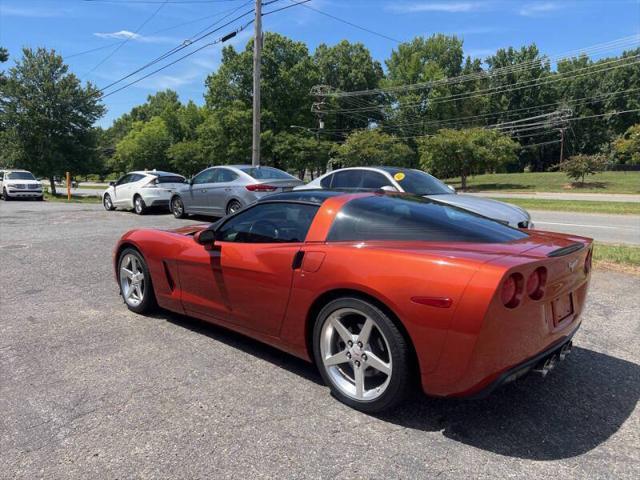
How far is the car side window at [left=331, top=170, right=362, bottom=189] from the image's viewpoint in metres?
9.11

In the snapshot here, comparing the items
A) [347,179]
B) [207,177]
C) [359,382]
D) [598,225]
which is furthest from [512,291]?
[598,225]

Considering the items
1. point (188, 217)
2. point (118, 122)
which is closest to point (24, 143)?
point (188, 217)

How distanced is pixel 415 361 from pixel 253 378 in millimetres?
1269

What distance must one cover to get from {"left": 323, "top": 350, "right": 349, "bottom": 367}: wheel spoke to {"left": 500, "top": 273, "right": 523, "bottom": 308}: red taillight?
105 centimetres

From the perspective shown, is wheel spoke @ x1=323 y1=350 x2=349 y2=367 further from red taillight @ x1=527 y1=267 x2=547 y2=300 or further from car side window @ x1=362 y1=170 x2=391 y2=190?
car side window @ x1=362 y1=170 x2=391 y2=190

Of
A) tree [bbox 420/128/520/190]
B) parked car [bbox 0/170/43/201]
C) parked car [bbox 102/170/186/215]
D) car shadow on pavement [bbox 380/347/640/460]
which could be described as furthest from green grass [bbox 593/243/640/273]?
tree [bbox 420/128/520/190]

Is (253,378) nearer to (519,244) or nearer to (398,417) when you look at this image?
(398,417)

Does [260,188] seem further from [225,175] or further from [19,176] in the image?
[19,176]

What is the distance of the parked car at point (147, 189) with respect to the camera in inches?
565

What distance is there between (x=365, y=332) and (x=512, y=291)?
2.89 ft

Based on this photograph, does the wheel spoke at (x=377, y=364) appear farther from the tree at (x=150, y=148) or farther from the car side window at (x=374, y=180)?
the tree at (x=150, y=148)

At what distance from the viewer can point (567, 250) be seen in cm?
316

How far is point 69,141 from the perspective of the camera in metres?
31.4

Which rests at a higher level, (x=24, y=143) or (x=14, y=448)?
(x=24, y=143)
